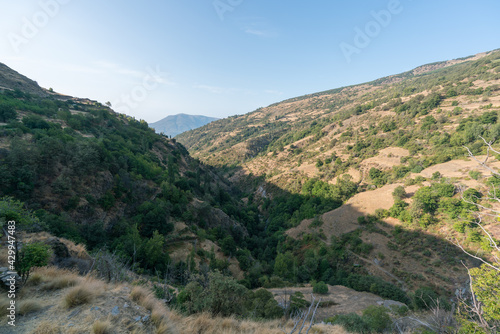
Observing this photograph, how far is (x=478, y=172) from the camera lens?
32531mm

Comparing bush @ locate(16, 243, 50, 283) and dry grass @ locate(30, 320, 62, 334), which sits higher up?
bush @ locate(16, 243, 50, 283)

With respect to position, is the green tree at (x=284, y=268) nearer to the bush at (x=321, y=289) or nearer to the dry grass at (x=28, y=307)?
the bush at (x=321, y=289)

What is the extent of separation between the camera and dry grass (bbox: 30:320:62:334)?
5000mm

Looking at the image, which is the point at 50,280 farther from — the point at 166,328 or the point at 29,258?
the point at 166,328

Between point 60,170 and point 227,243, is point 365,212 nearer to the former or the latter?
point 227,243

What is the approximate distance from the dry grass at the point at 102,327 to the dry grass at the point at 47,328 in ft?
2.95

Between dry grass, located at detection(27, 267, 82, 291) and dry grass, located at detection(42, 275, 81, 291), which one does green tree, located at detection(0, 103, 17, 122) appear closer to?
dry grass, located at detection(27, 267, 82, 291)

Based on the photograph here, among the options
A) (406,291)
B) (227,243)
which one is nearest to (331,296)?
(406,291)

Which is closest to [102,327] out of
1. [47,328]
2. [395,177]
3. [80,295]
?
[47,328]

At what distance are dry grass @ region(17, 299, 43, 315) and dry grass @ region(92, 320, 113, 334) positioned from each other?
8.02 feet

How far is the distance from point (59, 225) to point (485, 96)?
317 ft

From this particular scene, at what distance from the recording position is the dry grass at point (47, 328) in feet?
16.4

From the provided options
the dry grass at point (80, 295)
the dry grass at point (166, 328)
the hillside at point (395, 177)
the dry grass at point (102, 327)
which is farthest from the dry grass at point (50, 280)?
the hillside at point (395, 177)

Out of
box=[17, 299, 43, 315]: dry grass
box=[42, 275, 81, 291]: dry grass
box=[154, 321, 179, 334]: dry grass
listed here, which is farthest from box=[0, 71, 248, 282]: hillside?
box=[154, 321, 179, 334]: dry grass
